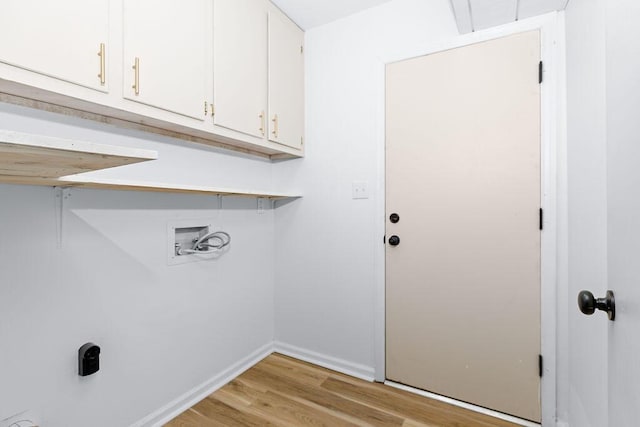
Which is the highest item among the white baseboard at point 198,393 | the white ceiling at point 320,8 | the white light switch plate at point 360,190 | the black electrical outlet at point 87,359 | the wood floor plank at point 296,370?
the white ceiling at point 320,8

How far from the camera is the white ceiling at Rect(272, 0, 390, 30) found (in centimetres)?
199

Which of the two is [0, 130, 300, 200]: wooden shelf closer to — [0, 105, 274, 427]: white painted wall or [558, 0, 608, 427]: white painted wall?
[0, 105, 274, 427]: white painted wall

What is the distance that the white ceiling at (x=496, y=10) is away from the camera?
4.81 feet

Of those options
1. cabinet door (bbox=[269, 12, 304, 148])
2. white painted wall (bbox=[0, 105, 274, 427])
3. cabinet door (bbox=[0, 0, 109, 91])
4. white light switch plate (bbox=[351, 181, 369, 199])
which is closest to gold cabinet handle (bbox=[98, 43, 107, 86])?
cabinet door (bbox=[0, 0, 109, 91])

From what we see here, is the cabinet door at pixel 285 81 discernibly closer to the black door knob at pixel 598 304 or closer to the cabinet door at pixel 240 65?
the cabinet door at pixel 240 65

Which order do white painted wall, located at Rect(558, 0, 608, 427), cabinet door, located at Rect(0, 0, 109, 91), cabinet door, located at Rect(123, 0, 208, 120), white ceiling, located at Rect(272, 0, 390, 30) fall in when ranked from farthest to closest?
1. white ceiling, located at Rect(272, 0, 390, 30)
2. cabinet door, located at Rect(123, 0, 208, 120)
3. white painted wall, located at Rect(558, 0, 608, 427)
4. cabinet door, located at Rect(0, 0, 109, 91)

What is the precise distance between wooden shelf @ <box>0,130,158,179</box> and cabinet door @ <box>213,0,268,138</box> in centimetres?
95

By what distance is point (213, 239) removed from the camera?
1.92 m

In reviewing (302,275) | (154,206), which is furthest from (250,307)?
(154,206)

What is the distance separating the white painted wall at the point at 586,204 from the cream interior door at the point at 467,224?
0.15 m

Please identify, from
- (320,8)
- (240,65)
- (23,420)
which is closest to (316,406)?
(23,420)

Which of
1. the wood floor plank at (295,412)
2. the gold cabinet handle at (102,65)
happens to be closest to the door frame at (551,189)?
the wood floor plank at (295,412)

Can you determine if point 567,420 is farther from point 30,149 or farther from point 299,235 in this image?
point 30,149

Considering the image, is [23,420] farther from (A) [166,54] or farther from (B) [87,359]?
(A) [166,54]
